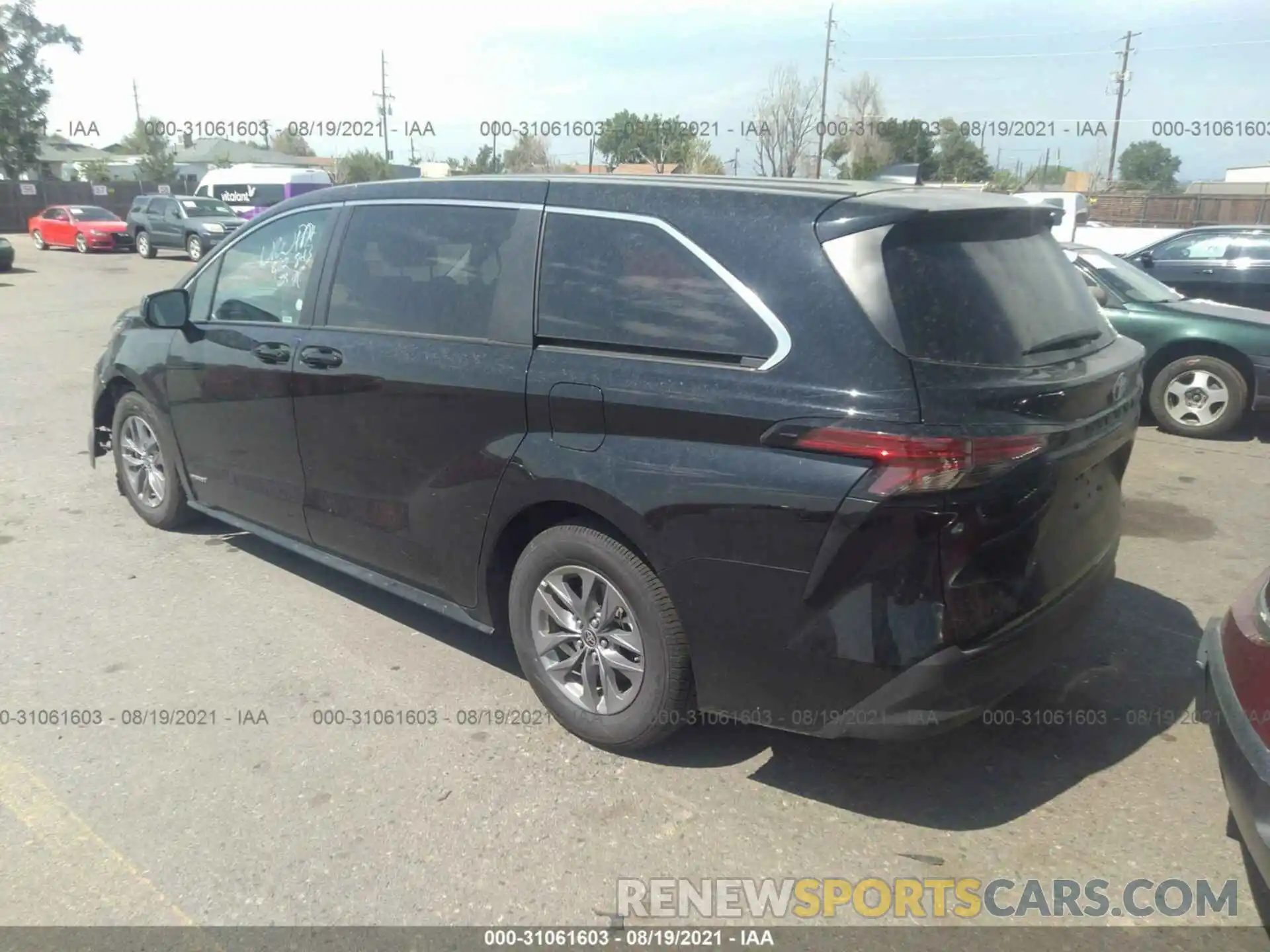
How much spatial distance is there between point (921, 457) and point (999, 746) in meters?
1.42

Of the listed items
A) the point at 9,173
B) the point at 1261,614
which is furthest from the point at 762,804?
the point at 9,173

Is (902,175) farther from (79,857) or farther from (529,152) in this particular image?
(529,152)

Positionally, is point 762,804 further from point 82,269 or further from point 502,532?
point 82,269

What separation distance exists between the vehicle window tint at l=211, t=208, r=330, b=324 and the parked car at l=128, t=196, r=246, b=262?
2117cm

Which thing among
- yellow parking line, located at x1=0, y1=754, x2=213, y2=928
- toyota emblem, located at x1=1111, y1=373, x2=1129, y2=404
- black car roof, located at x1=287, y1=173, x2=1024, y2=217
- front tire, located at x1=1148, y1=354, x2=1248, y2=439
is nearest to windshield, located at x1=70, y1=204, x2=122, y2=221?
front tire, located at x1=1148, y1=354, x2=1248, y2=439

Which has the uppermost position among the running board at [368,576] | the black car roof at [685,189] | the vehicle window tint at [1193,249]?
the black car roof at [685,189]

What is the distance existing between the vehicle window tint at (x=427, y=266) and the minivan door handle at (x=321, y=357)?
0.12m

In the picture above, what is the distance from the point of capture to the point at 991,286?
9.85 ft

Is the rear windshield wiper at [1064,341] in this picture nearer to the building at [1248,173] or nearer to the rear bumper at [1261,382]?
the rear bumper at [1261,382]

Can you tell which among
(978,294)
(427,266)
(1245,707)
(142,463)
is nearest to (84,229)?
(142,463)

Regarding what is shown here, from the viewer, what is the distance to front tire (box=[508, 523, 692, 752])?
3158 millimetres

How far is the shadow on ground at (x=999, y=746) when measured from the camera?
3195 millimetres

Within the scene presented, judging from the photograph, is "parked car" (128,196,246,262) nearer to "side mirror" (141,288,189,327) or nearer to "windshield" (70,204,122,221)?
"windshield" (70,204,122,221)

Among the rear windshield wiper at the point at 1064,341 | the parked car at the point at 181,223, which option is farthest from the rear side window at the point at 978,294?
the parked car at the point at 181,223
